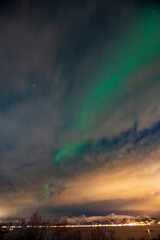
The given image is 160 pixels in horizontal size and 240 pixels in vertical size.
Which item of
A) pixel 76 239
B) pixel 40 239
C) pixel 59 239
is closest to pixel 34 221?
pixel 40 239

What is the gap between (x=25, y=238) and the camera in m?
55.7

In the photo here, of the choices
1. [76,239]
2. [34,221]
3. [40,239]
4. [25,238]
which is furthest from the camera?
[76,239]

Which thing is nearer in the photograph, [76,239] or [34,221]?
[34,221]

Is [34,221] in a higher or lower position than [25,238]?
higher

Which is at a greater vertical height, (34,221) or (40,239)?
(34,221)

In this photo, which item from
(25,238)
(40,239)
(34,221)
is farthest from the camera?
(34,221)

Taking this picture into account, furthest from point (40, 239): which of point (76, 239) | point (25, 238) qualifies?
point (76, 239)

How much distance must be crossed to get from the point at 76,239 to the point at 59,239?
13614 mm

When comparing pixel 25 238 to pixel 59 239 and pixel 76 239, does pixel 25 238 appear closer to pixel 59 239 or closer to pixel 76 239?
pixel 59 239

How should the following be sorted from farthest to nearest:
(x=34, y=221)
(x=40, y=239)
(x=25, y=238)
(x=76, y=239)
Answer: (x=76, y=239) → (x=34, y=221) → (x=40, y=239) → (x=25, y=238)

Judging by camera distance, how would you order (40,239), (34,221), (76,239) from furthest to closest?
(76,239), (34,221), (40,239)

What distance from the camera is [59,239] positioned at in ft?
238

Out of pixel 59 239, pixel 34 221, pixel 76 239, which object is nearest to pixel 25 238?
pixel 34 221

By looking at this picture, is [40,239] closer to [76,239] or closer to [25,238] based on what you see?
[25,238]
